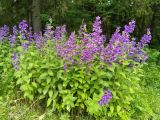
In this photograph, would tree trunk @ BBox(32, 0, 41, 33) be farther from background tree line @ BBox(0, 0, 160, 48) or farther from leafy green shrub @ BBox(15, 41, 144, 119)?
leafy green shrub @ BBox(15, 41, 144, 119)

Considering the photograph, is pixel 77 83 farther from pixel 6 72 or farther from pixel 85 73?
pixel 6 72

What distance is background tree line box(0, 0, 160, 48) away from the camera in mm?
8875

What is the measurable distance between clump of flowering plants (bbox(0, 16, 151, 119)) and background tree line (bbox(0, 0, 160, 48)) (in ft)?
13.7

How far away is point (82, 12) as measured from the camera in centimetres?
1089

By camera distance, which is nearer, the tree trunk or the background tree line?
the tree trunk

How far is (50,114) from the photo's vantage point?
14.4ft

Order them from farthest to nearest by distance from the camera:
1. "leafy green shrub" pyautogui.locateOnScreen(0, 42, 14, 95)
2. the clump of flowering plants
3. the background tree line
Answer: the background tree line → "leafy green shrub" pyautogui.locateOnScreen(0, 42, 14, 95) → the clump of flowering plants

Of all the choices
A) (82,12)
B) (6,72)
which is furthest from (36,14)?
(6,72)

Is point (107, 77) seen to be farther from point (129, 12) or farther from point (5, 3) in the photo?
point (129, 12)

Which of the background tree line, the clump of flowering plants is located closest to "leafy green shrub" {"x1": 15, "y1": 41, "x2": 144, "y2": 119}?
the clump of flowering plants

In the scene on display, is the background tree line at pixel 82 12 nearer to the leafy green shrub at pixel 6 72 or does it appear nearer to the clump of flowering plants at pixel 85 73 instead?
the leafy green shrub at pixel 6 72

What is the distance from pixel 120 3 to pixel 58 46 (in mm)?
6441

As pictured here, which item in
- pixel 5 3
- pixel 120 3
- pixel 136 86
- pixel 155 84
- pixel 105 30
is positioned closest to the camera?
pixel 136 86

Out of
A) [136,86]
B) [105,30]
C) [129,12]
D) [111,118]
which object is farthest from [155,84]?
[105,30]
